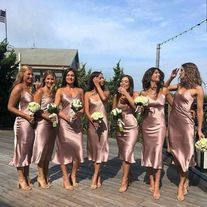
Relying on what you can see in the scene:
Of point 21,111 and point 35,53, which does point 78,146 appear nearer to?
point 21,111

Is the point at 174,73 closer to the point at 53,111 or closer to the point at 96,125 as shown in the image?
the point at 96,125

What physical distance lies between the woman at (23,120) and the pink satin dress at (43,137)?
0.09m

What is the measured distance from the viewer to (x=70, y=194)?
621cm

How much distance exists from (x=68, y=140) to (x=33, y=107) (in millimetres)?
862

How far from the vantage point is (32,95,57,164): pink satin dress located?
6547 mm

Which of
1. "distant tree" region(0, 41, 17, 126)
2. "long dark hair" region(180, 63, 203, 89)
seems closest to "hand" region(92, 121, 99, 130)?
"long dark hair" region(180, 63, 203, 89)

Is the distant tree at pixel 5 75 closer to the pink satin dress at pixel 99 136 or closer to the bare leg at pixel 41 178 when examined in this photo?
the bare leg at pixel 41 178

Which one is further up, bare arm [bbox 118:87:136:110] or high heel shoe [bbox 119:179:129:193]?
bare arm [bbox 118:87:136:110]

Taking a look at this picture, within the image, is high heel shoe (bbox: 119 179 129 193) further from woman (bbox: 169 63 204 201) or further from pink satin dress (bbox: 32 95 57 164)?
pink satin dress (bbox: 32 95 57 164)

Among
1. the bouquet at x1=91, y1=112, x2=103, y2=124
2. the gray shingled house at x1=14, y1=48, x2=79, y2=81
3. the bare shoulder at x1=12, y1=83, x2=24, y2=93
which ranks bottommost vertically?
the bouquet at x1=91, y1=112, x2=103, y2=124

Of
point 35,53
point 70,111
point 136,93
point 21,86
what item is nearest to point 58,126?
point 70,111

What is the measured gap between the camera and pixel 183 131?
6.02 metres

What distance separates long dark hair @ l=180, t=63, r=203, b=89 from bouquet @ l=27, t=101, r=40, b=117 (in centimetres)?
217

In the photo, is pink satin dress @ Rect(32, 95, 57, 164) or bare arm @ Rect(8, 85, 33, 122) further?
pink satin dress @ Rect(32, 95, 57, 164)
